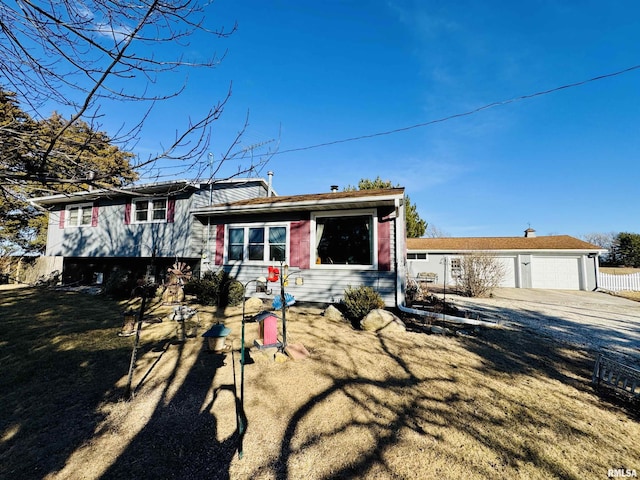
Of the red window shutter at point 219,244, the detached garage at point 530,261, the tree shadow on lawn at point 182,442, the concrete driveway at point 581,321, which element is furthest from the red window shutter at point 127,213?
the detached garage at point 530,261

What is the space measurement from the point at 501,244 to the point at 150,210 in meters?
21.4

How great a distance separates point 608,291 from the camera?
16172mm

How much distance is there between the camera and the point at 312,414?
119 inches

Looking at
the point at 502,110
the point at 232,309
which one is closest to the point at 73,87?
the point at 232,309

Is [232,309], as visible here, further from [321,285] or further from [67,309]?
[67,309]

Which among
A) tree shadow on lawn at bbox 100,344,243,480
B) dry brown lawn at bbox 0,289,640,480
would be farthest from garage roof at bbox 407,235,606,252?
tree shadow on lawn at bbox 100,344,243,480

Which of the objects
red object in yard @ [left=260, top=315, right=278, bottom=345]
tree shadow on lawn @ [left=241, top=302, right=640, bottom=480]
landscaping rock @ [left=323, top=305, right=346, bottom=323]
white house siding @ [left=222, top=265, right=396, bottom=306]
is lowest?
tree shadow on lawn @ [left=241, top=302, right=640, bottom=480]

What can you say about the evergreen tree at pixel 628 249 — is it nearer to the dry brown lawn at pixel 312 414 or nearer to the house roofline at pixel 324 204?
the dry brown lawn at pixel 312 414

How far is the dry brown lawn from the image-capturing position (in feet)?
7.57

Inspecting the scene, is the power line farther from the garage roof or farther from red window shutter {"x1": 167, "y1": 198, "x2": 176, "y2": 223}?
the garage roof

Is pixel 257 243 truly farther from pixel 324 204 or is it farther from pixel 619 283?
pixel 619 283

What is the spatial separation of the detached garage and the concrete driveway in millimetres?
5164

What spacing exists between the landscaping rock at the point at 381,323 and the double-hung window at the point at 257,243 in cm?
376

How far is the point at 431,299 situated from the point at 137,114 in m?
10.4
